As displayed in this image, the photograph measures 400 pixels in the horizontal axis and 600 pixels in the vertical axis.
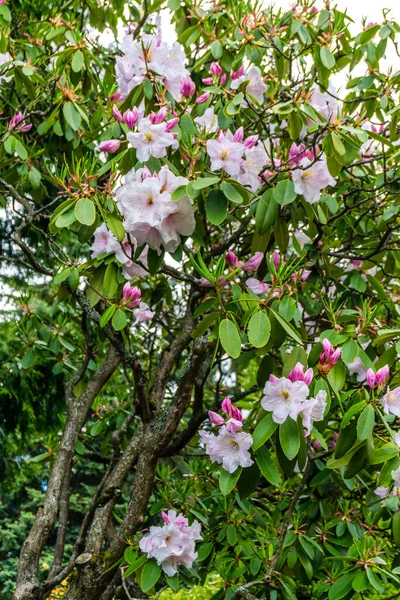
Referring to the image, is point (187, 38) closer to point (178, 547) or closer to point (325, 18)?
point (325, 18)

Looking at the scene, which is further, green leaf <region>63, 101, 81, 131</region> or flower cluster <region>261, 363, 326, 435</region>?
green leaf <region>63, 101, 81, 131</region>

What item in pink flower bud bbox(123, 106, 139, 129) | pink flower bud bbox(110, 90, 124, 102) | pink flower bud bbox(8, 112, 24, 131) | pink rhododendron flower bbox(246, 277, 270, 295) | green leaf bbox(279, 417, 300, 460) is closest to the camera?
green leaf bbox(279, 417, 300, 460)

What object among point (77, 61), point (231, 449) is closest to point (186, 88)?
point (77, 61)

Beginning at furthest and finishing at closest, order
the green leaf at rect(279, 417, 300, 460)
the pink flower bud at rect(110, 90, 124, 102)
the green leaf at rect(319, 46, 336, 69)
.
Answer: the pink flower bud at rect(110, 90, 124, 102), the green leaf at rect(319, 46, 336, 69), the green leaf at rect(279, 417, 300, 460)

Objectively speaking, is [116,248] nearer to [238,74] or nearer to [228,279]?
[228,279]

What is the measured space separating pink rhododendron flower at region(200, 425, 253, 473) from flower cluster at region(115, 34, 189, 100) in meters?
0.94

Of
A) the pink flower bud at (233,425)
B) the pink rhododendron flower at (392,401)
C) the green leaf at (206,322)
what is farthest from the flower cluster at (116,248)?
the pink rhododendron flower at (392,401)

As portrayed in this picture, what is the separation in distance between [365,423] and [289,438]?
167 millimetres

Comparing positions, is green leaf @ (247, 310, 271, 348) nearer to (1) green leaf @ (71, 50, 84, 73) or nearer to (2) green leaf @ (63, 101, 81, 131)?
(2) green leaf @ (63, 101, 81, 131)

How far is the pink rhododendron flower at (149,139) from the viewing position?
57.7 inches

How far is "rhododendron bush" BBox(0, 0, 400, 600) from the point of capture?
145 centimetres

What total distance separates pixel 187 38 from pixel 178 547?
63.5 inches

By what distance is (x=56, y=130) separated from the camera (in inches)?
85.8

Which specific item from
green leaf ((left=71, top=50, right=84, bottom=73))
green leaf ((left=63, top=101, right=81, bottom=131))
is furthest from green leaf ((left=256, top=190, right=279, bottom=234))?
green leaf ((left=71, top=50, right=84, bottom=73))
